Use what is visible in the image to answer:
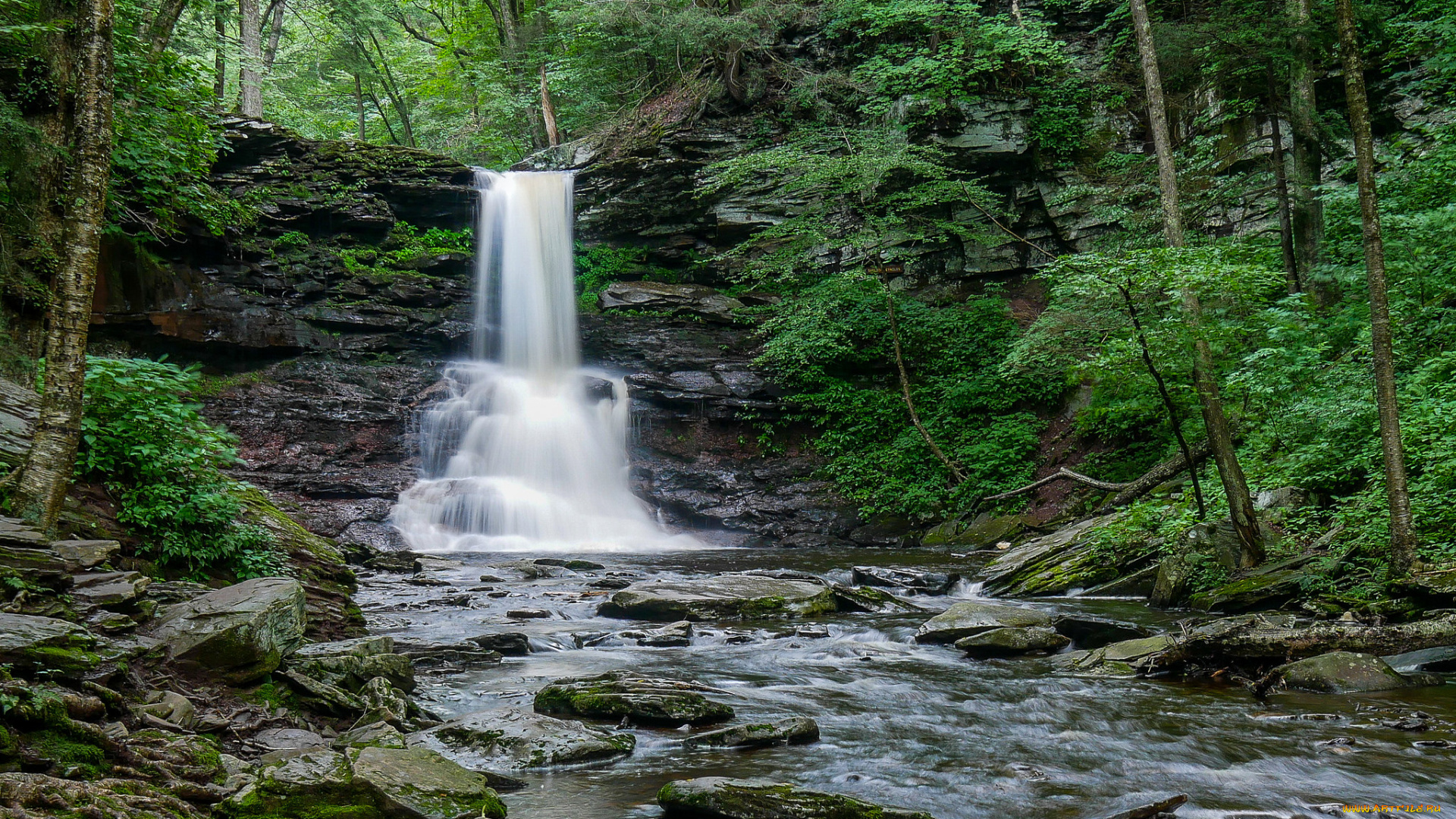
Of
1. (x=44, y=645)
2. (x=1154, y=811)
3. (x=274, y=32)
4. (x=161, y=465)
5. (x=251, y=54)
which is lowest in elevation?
(x=1154, y=811)

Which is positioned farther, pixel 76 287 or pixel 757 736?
pixel 76 287

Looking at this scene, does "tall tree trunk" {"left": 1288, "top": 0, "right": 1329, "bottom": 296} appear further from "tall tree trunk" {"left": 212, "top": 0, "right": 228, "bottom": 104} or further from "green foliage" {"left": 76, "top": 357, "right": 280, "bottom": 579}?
"tall tree trunk" {"left": 212, "top": 0, "right": 228, "bottom": 104}

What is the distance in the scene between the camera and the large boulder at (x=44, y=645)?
3734mm

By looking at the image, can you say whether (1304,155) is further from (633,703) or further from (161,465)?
(161,465)

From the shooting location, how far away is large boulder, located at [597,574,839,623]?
955cm

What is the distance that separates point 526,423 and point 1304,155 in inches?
643

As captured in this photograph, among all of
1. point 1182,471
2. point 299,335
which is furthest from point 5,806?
point 299,335

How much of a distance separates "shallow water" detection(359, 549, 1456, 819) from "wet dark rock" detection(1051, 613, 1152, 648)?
62 cm

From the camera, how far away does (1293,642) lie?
Result: 21.4ft

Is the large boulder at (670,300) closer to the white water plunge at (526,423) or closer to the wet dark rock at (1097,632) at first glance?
the white water plunge at (526,423)

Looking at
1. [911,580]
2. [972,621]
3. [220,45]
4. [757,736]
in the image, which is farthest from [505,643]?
[220,45]

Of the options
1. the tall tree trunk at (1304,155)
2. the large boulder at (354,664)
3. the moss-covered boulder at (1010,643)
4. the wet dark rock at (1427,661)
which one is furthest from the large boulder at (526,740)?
the tall tree trunk at (1304,155)

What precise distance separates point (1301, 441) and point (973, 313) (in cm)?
1040

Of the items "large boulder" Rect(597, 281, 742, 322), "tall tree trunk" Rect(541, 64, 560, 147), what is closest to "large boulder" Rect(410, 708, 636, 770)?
"large boulder" Rect(597, 281, 742, 322)
